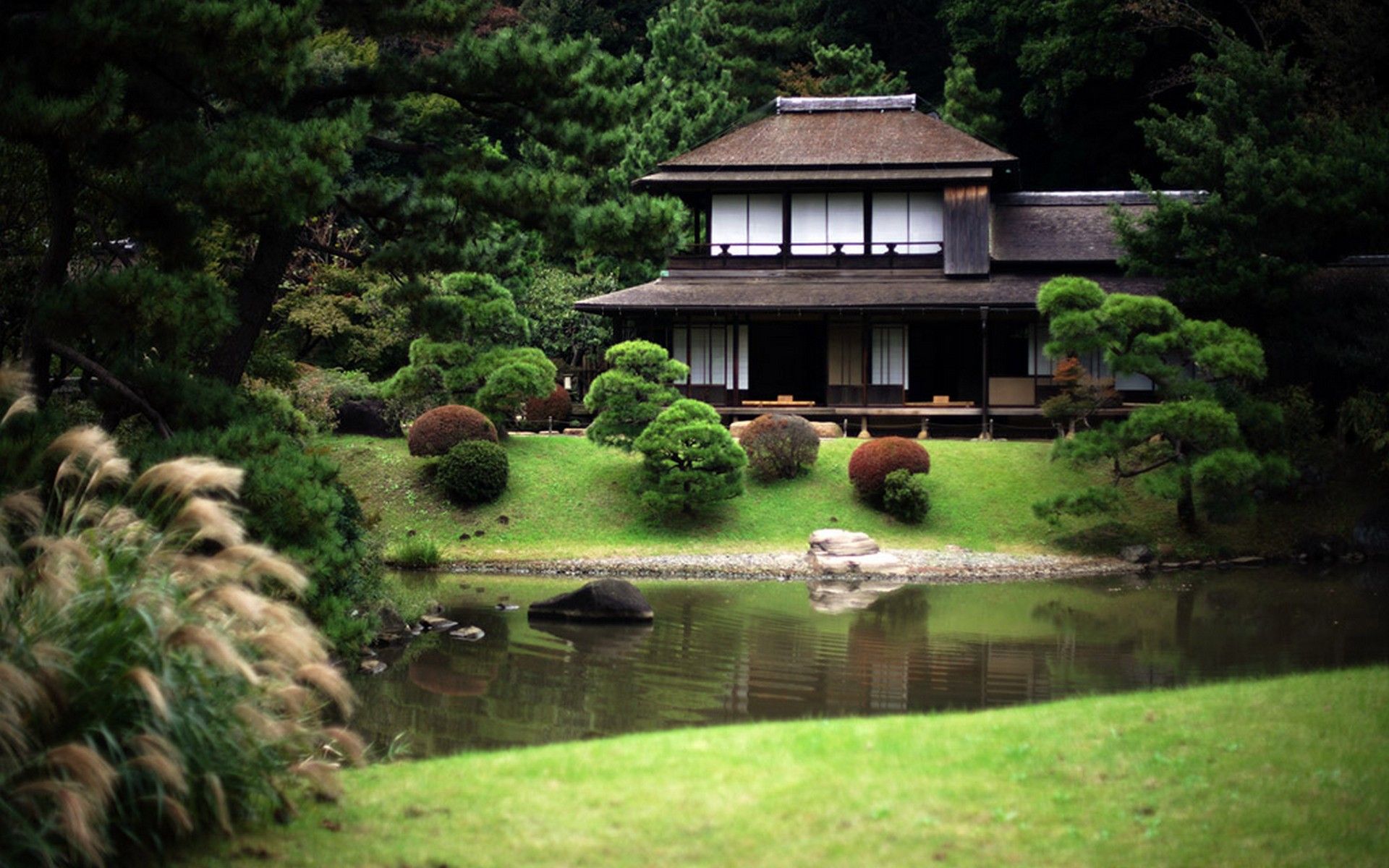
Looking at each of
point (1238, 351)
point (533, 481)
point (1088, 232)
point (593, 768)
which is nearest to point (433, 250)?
point (593, 768)

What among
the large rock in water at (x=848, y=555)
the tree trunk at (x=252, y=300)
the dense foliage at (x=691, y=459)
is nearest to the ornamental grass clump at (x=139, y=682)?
the tree trunk at (x=252, y=300)

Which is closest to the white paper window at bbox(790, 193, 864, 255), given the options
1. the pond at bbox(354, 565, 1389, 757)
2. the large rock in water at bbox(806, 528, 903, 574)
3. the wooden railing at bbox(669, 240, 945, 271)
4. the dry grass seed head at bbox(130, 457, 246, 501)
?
the wooden railing at bbox(669, 240, 945, 271)

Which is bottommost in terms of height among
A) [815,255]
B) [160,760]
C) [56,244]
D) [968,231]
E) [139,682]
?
[160,760]

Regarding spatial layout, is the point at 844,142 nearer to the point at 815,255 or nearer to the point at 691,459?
the point at 815,255

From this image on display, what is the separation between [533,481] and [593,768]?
18.6 m

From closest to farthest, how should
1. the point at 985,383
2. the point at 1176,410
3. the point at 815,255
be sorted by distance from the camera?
the point at 1176,410 → the point at 985,383 → the point at 815,255

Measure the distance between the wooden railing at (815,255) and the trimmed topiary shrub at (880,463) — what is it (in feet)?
27.8

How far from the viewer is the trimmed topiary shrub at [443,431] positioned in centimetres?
2581

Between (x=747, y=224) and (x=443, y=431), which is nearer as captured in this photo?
(x=443, y=431)

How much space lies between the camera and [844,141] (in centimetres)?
3350

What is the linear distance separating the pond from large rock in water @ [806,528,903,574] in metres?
0.91

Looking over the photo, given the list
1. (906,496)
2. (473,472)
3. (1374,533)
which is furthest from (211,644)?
(1374,533)

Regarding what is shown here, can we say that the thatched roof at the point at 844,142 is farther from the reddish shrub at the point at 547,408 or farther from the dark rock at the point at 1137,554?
the dark rock at the point at 1137,554

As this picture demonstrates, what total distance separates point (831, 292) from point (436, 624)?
16.7 meters
